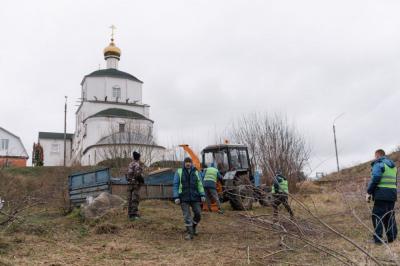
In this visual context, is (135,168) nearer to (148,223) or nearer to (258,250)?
(148,223)

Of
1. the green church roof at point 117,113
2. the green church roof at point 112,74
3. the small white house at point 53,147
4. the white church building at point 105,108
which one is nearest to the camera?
the white church building at point 105,108

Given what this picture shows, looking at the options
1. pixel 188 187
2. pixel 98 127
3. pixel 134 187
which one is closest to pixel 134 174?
pixel 134 187

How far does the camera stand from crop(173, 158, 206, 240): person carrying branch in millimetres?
8086

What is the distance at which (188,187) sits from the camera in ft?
26.8

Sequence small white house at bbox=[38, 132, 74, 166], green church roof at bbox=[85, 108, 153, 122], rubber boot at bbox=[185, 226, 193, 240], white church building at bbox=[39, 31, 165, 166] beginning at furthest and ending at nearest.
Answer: small white house at bbox=[38, 132, 74, 166] < green church roof at bbox=[85, 108, 153, 122] < white church building at bbox=[39, 31, 165, 166] < rubber boot at bbox=[185, 226, 193, 240]

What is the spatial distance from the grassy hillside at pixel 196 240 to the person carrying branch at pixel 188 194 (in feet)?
1.09

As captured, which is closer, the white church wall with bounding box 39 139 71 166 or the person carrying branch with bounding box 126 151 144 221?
the person carrying branch with bounding box 126 151 144 221

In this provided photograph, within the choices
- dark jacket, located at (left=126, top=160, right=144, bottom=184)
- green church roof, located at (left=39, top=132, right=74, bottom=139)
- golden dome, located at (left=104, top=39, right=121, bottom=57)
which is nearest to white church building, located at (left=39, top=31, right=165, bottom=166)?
golden dome, located at (left=104, top=39, right=121, bottom=57)

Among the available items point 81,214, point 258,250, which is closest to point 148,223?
point 81,214

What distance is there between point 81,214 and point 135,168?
199 cm

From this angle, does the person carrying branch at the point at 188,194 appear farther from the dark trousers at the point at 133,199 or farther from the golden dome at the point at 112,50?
the golden dome at the point at 112,50

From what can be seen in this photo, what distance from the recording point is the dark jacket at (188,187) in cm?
812

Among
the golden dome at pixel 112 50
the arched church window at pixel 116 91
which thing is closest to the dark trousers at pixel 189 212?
the arched church window at pixel 116 91

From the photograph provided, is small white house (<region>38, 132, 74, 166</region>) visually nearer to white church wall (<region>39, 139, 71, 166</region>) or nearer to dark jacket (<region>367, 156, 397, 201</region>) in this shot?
white church wall (<region>39, 139, 71, 166</region>)
